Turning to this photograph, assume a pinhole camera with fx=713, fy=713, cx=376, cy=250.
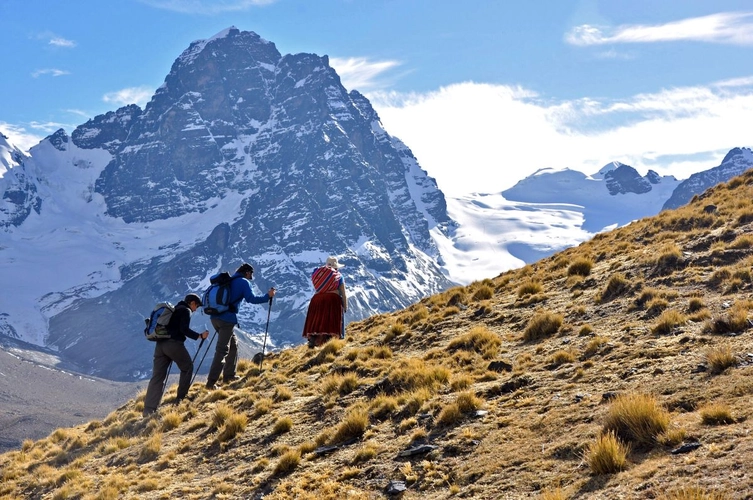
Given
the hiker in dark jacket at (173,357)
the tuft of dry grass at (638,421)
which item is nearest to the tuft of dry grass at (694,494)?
the tuft of dry grass at (638,421)

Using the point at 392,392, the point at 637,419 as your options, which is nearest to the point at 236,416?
the point at 392,392

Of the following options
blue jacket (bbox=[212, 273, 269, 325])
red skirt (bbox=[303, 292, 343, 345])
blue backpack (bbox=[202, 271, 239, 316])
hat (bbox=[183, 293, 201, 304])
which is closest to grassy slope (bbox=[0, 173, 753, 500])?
red skirt (bbox=[303, 292, 343, 345])

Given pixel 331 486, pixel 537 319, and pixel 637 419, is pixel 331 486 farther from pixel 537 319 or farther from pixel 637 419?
pixel 537 319

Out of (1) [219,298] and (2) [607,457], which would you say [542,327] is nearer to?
(2) [607,457]

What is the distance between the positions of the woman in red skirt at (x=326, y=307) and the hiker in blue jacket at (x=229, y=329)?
179cm

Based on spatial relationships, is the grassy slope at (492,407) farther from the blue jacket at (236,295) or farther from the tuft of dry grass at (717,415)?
the blue jacket at (236,295)

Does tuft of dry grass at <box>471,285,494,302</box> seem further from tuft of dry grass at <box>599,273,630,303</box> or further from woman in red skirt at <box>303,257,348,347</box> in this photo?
tuft of dry grass at <box>599,273,630,303</box>

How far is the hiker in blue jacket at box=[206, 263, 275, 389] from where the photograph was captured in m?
Result: 18.7

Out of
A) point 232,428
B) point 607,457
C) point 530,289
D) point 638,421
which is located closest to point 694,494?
point 607,457

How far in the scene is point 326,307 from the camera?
2023 cm

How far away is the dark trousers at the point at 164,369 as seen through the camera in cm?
1773

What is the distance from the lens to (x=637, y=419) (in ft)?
26.8

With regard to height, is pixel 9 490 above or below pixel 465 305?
below

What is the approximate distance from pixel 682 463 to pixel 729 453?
456 mm
